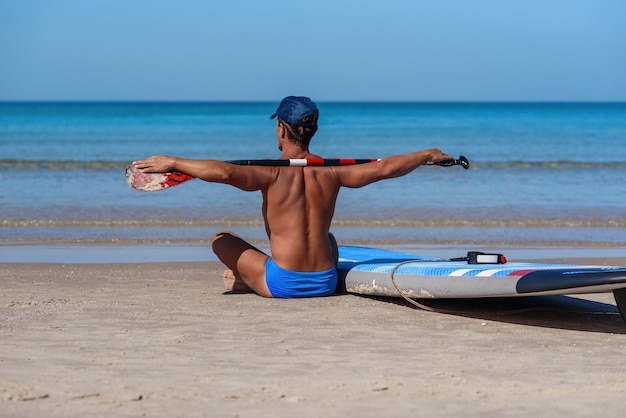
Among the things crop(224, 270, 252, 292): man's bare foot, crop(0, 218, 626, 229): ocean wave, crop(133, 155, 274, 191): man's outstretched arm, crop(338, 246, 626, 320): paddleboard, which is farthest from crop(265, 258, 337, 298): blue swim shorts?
crop(0, 218, 626, 229): ocean wave

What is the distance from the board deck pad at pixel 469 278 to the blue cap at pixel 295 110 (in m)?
1.19

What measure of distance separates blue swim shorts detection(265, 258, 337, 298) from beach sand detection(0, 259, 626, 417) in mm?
99

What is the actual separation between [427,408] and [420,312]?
93.1 inches

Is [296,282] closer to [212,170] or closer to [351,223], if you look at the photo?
[212,170]

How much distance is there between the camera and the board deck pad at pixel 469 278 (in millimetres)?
5367

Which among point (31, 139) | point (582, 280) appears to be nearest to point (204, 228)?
point (582, 280)

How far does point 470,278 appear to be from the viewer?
5.93 meters

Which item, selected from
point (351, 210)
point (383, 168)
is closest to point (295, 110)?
point (383, 168)

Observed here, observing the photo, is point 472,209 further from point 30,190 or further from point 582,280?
point 582,280

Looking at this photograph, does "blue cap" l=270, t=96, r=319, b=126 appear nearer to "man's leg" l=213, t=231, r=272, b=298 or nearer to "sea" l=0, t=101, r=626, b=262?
"man's leg" l=213, t=231, r=272, b=298

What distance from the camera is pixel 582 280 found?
5.34m

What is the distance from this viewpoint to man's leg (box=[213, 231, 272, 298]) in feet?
21.8

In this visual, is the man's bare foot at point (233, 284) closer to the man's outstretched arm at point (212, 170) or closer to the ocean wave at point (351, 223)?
the man's outstretched arm at point (212, 170)

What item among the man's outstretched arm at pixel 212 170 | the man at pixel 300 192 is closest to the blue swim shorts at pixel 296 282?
the man at pixel 300 192
